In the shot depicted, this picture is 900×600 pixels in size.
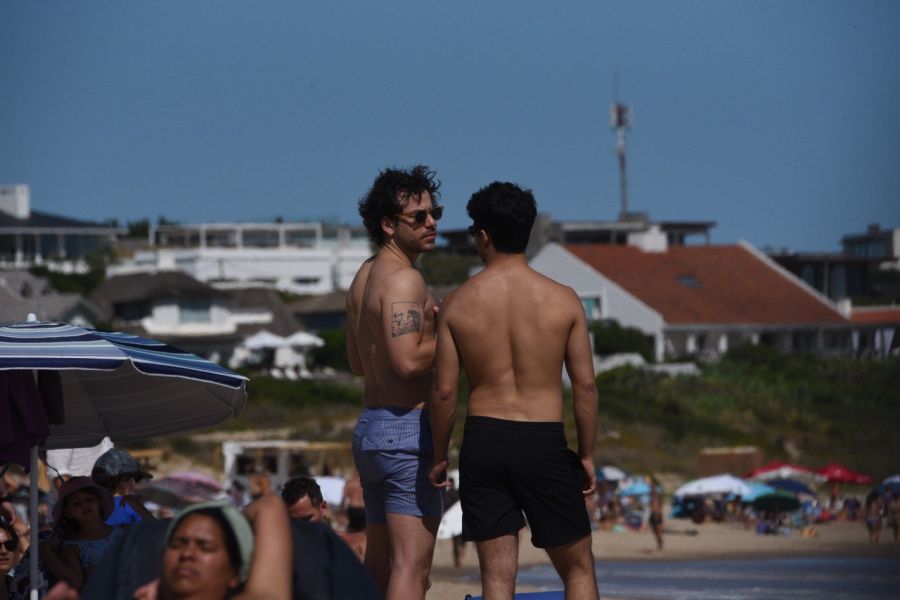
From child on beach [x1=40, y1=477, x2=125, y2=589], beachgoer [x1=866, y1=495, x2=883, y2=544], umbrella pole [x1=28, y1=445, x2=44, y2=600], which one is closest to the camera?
umbrella pole [x1=28, y1=445, x2=44, y2=600]

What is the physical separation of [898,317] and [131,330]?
2943cm

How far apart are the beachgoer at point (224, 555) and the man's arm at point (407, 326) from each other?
5.00 feet

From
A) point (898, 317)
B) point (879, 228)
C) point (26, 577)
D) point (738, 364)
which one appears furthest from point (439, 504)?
point (879, 228)

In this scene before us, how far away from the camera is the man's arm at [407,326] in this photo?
5.61 meters

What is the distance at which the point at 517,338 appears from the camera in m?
5.39

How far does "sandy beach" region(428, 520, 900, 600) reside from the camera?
23922 mm

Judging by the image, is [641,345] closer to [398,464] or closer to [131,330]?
[131,330]

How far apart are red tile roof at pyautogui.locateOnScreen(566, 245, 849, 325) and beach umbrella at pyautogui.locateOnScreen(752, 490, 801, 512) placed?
82.5 ft

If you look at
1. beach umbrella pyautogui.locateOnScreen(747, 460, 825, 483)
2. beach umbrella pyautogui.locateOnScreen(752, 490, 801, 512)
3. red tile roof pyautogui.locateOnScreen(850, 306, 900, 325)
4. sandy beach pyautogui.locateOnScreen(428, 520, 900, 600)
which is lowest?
sandy beach pyautogui.locateOnScreen(428, 520, 900, 600)

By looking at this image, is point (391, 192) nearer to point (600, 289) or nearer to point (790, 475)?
point (790, 475)

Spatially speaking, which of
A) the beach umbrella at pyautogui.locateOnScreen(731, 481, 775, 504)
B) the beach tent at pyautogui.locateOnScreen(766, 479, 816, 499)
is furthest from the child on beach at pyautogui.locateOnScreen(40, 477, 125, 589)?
the beach tent at pyautogui.locateOnScreen(766, 479, 816, 499)

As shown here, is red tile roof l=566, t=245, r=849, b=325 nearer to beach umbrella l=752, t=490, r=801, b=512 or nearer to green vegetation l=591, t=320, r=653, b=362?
green vegetation l=591, t=320, r=653, b=362

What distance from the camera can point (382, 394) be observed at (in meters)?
5.76

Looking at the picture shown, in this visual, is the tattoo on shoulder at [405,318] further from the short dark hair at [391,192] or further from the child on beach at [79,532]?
the child on beach at [79,532]
